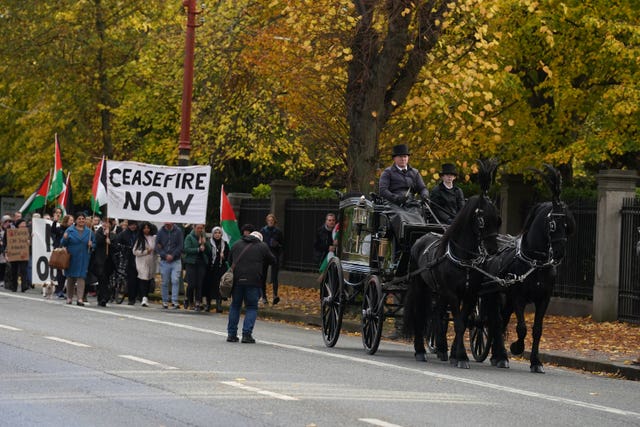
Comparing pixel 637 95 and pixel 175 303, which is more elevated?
pixel 637 95

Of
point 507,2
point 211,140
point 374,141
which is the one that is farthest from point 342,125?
point 211,140

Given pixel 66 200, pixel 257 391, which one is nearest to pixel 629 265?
pixel 257 391

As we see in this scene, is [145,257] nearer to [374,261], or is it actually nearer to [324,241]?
[324,241]

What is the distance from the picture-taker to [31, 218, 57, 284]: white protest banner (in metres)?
31.2

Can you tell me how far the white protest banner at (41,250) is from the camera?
31234mm

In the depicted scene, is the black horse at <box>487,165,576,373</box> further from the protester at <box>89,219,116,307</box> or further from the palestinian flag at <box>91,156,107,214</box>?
the palestinian flag at <box>91,156,107,214</box>

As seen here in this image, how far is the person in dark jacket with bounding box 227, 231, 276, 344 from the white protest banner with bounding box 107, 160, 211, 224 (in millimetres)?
9035

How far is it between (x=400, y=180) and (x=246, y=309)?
314 cm

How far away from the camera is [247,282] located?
19.7m

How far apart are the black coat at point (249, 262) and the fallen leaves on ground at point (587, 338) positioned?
4.18 meters

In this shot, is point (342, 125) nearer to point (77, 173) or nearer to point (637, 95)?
point (637, 95)

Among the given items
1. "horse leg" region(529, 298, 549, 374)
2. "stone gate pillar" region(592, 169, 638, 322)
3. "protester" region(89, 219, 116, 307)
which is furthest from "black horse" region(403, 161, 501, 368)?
"protester" region(89, 219, 116, 307)

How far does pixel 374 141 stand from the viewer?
26422 mm

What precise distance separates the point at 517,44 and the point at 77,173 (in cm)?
1991
